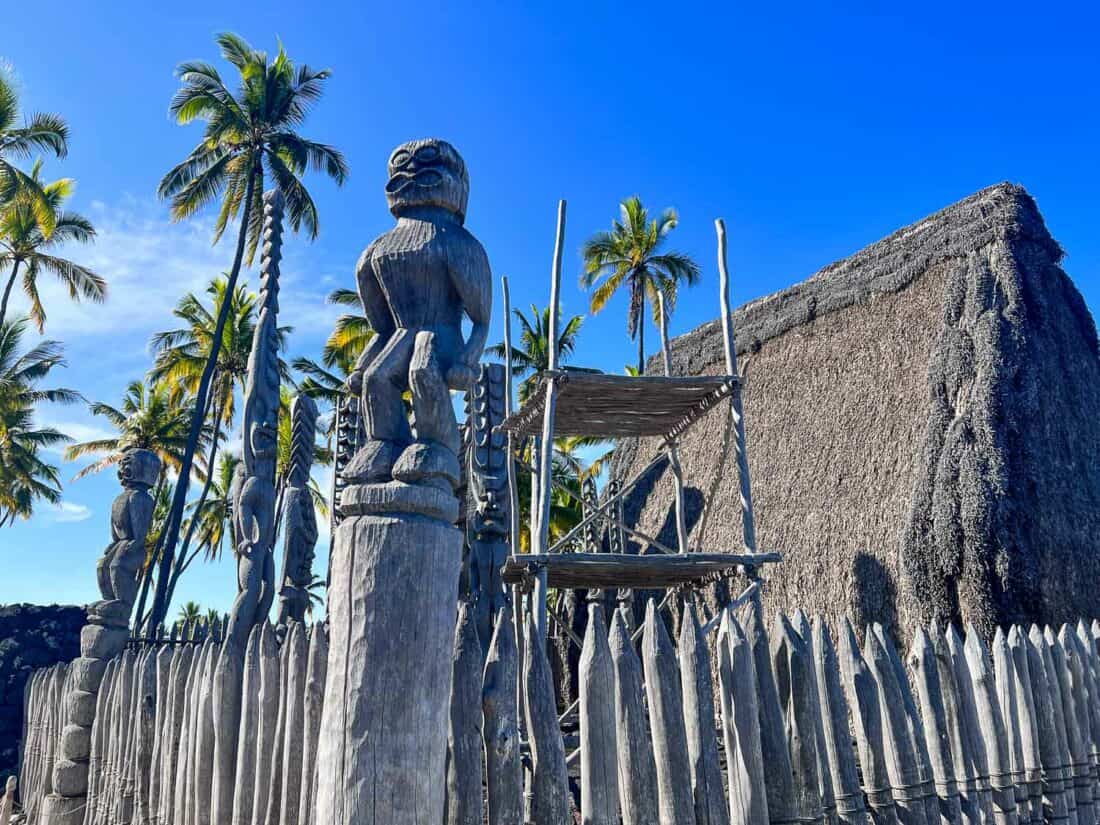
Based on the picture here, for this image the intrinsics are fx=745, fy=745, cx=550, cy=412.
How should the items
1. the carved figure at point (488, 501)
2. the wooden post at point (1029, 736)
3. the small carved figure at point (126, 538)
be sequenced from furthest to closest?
the carved figure at point (488, 501) → the small carved figure at point (126, 538) → the wooden post at point (1029, 736)

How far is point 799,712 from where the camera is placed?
270cm

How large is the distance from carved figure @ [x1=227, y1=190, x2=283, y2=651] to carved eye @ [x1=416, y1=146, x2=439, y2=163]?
457 cm

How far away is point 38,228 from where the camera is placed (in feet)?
70.5

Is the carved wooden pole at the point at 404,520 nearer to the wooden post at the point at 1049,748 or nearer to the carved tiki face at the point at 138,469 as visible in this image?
the wooden post at the point at 1049,748

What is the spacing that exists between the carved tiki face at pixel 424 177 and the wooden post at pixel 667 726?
165 centimetres

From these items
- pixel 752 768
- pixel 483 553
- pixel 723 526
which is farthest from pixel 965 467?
pixel 752 768

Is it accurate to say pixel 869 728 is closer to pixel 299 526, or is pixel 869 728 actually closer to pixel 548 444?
pixel 548 444

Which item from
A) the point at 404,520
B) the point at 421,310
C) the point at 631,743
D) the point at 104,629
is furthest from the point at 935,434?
the point at 104,629

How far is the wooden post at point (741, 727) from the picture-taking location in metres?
2.55

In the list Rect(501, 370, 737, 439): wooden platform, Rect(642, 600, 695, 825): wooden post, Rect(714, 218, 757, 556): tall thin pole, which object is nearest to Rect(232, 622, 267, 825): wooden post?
Rect(642, 600, 695, 825): wooden post

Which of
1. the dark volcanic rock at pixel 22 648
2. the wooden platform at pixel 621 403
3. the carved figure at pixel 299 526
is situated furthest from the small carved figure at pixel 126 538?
the dark volcanic rock at pixel 22 648

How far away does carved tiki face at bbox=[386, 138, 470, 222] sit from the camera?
2760 millimetres

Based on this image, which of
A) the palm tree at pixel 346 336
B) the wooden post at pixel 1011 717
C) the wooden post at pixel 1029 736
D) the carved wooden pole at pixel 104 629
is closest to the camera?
the wooden post at pixel 1011 717

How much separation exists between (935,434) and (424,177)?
873 cm
